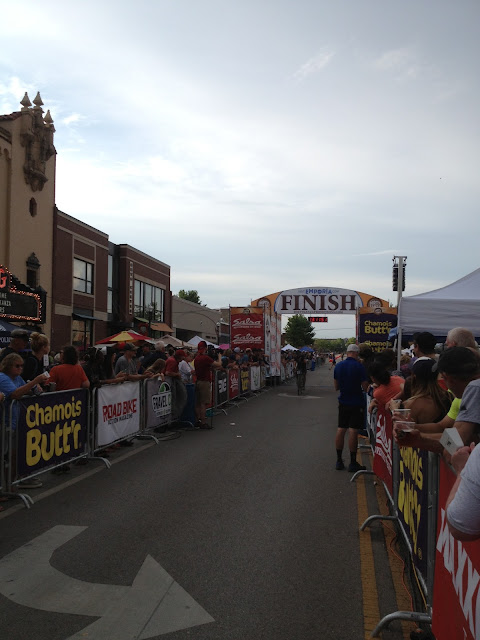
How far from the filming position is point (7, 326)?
43.2 feet

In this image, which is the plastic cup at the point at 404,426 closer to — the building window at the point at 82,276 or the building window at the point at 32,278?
the building window at the point at 32,278

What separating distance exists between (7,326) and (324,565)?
10633 millimetres

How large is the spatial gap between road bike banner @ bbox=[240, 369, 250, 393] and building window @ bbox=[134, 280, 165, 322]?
19.0 m

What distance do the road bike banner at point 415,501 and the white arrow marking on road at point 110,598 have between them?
153 centimetres

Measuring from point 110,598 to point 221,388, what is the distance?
12.9 metres

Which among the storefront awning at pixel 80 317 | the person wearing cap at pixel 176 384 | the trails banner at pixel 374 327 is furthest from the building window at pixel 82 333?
the person wearing cap at pixel 176 384

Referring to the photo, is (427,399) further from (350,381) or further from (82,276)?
(82,276)

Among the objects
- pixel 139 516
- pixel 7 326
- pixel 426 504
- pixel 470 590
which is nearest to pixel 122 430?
pixel 139 516

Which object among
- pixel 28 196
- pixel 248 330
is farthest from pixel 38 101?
pixel 248 330

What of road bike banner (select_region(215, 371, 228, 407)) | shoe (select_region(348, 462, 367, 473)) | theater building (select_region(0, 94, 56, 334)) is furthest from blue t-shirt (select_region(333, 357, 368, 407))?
theater building (select_region(0, 94, 56, 334))

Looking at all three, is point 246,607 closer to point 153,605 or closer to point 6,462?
point 153,605

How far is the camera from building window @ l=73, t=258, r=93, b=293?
32094 millimetres

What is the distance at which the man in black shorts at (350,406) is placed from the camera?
849 cm

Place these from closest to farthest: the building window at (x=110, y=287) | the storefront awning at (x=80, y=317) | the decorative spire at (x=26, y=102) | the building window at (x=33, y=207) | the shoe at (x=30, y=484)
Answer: the shoe at (x=30, y=484) < the decorative spire at (x=26, y=102) < the building window at (x=33, y=207) < the storefront awning at (x=80, y=317) < the building window at (x=110, y=287)
